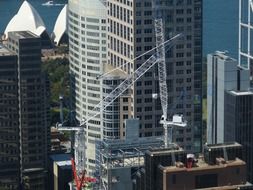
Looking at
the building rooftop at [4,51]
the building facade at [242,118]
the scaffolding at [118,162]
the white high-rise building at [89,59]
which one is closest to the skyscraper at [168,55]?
the white high-rise building at [89,59]

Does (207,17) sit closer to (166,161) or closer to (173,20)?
(173,20)

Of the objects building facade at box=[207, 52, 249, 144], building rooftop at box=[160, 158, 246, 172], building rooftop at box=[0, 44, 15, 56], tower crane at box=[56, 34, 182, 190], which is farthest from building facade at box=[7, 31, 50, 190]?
building rooftop at box=[160, 158, 246, 172]

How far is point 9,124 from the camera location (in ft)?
113

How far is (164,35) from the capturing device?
104ft

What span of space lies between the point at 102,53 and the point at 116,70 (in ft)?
4.98

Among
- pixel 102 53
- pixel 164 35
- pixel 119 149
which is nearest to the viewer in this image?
pixel 119 149

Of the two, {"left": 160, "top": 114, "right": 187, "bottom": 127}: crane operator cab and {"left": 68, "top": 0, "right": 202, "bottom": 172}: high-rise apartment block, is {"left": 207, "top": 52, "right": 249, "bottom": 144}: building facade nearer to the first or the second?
{"left": 160, "top": 114, "right": 187, "bottom": 127}: crane operator cab

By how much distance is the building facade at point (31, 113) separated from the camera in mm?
34656

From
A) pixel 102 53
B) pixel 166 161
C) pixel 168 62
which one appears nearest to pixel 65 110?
pixel 102 53

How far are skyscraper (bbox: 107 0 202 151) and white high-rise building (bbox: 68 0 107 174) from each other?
5.35 ft

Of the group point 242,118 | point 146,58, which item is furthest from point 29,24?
point 242,118

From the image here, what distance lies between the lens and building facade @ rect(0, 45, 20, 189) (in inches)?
1345

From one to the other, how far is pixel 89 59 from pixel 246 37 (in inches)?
218

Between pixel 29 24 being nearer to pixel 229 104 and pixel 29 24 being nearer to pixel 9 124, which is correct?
pixel 9 124
